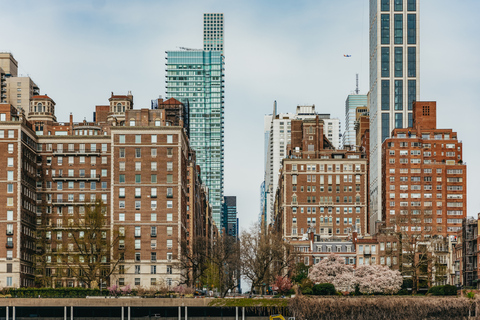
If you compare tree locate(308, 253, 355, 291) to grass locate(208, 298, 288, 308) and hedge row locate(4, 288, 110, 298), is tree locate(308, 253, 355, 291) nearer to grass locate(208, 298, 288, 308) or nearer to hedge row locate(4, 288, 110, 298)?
grass locate(208, 298, 288, 308)

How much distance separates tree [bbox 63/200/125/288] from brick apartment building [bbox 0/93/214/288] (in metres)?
0.72

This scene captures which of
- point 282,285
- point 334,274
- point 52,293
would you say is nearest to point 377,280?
point 334,274

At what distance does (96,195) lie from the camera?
198 m

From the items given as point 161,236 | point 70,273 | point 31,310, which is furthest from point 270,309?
point 70,273

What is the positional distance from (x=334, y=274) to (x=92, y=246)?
52911 mm

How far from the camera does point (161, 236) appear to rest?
189500 mm

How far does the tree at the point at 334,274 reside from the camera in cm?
17875

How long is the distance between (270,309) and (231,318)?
281 inches

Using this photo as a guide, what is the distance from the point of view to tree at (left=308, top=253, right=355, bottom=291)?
179 metres

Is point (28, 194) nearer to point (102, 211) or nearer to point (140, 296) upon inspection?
point (102, 211)

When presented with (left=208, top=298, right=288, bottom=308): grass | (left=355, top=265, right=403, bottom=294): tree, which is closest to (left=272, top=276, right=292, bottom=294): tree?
(left=355, top=265, right=403, bottom=294): tree

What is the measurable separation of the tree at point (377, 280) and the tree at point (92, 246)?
52890mm

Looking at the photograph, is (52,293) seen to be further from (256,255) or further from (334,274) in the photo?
(334,274)

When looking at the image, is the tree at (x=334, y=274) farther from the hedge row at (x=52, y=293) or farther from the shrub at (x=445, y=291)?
the hedge row at (x=52, y=293)
